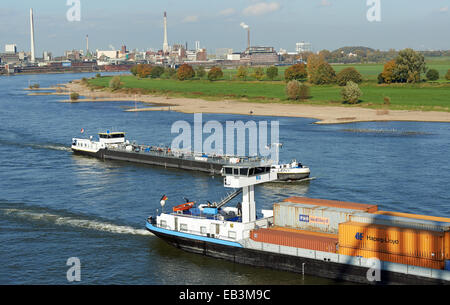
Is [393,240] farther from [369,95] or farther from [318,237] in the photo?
[369,95]

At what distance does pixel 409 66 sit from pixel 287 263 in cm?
15068

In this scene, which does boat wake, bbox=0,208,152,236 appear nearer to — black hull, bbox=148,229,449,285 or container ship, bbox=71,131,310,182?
black hull, bbox=148,229,449,285

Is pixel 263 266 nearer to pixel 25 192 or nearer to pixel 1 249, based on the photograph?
pixel 1 249

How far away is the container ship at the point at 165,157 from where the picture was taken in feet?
229

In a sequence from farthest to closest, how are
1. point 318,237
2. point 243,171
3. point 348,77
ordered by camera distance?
point 348,77, point 243,171, point 318,237

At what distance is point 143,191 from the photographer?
65312 millimetres

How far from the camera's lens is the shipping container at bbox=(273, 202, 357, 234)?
41531 mm

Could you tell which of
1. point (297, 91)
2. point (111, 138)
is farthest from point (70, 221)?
point (297, 91)

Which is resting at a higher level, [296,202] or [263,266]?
[296,202]

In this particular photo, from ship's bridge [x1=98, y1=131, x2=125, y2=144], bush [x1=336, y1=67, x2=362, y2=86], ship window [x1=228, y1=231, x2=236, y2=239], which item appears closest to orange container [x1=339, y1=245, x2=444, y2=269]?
ship window [x1=228, y1=231, x2=236, y2=239]

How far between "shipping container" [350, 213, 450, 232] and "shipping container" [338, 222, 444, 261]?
630mm

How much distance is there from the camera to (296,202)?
1756 inches
